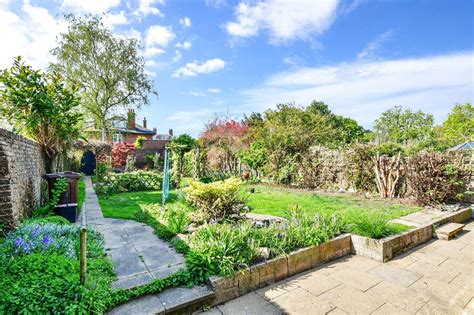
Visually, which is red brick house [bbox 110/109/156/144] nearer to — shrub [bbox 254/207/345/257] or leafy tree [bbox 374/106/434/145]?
shrub [bbox 254/207/345/257]

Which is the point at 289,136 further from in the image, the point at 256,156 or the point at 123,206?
the point at 123,206

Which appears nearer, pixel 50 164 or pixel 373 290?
pixel 373 290

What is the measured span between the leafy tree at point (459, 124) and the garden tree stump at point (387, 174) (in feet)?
66.8

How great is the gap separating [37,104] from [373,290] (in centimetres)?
751


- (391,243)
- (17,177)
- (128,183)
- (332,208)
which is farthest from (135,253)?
(128,183)

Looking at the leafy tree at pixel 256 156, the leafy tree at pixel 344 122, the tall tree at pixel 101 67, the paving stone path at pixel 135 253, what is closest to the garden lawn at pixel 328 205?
the paving stone path at pixel 135 253

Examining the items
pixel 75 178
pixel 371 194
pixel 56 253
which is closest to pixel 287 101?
pixel 371 194

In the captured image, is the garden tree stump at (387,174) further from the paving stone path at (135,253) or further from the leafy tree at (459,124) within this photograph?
the leafy tree at (459,124)

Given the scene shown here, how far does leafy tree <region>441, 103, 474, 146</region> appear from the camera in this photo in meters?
23.5

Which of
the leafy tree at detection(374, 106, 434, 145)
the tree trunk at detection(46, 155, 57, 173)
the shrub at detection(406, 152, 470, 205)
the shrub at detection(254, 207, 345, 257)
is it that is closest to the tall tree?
the tree trunk at detection(46, 155, 57, 173)

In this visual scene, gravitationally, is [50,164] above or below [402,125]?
below

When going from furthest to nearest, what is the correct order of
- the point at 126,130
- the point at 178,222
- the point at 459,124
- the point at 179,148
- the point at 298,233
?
the point at 126,130 < the point at 459,124 < the point at 179,148 < the point at 178,222 < the point at 298,233

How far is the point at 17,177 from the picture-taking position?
163 inches

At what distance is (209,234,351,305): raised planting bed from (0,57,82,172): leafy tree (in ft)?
19.1
